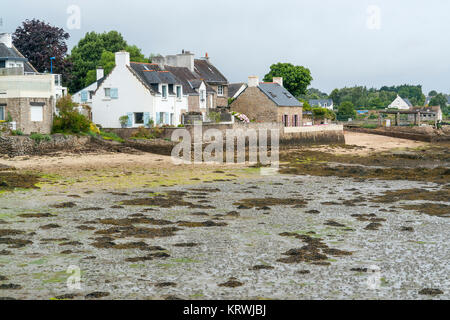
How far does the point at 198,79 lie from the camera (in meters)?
53.2

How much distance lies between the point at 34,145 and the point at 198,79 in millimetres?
22951

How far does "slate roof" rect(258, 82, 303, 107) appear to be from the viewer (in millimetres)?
55688

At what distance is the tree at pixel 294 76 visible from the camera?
260 feet

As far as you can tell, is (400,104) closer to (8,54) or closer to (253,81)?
(253,81)

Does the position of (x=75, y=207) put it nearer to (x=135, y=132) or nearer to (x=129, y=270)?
(x=129, y=270)

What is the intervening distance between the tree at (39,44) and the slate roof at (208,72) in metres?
13.5

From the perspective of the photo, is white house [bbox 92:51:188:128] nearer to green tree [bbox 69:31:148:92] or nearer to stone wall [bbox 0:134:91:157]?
stone wall [bbox 0:134:91:157]

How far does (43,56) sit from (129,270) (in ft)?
160

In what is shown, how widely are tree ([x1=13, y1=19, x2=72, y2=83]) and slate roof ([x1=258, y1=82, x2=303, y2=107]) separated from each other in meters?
20.4

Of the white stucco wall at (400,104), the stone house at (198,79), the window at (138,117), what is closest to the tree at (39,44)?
the stone house at (198,79)

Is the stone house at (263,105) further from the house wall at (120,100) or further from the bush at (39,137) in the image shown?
the bush at (39,137)
